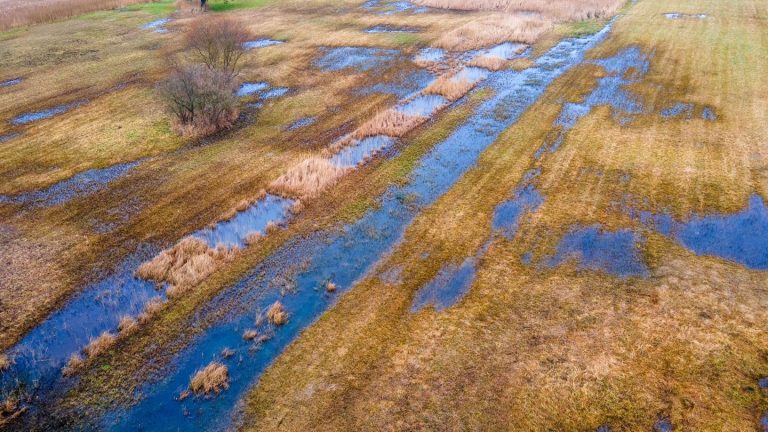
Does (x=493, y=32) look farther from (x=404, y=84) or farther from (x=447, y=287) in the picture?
(x=447, y=287)

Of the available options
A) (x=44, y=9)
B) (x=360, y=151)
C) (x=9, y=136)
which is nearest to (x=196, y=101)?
(x=360, y=151)

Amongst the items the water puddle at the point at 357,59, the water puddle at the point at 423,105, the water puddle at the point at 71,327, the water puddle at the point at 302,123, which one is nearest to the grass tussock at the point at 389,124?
the water puddle at the point at 423,105

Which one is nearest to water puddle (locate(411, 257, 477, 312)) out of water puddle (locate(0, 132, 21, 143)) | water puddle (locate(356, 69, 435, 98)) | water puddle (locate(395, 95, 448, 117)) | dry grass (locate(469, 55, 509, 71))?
water puddle (locate(395, 95, 448, 117))

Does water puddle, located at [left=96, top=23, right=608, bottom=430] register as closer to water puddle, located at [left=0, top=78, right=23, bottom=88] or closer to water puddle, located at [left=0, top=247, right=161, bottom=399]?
water puddle, located at [left=0, top=247, right=161, bottom=399]

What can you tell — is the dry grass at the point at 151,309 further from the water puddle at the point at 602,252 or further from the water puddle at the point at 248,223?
the water puddle at the point at 602,252

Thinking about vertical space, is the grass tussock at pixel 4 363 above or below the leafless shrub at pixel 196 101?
below
